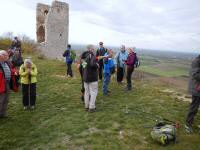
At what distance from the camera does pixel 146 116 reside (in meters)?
7.81

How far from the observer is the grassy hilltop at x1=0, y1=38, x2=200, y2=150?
5879 mm

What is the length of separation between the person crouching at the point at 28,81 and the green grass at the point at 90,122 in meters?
0.38

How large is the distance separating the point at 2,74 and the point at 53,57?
1922 centimetres

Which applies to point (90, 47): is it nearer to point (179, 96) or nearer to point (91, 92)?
point (91, 92)

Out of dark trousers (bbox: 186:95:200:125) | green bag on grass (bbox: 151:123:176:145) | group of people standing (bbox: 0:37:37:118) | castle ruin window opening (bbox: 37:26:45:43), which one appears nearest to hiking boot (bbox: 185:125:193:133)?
dark trousers (bbox: 186:95:200:125)

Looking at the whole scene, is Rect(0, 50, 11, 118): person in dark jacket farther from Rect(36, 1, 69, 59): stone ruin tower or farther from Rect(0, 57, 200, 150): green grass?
Rect(36, 1, 69, 59): stone ruin tower

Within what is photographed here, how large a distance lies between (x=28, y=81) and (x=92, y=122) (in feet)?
9.01

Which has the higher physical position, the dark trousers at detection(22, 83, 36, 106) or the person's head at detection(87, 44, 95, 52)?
the person's head at detection(87, 44, 95, 52)

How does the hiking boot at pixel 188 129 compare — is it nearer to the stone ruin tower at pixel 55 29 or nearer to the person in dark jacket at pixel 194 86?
the person in dark jacket at pixel 194 86

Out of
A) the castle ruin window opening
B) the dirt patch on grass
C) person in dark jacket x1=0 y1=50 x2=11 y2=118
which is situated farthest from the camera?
the castle ruin window opening

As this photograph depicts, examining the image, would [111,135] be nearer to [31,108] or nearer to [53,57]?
[31,108]

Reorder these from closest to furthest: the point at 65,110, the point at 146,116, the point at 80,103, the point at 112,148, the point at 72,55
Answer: the point at 112,148 → the point at 146,116 → the point at 65,110 → the point at 80,103 → the point at 72,55

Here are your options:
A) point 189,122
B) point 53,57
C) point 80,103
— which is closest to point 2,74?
point 80,103

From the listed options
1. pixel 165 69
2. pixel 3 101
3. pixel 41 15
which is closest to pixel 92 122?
pixel 3 101
